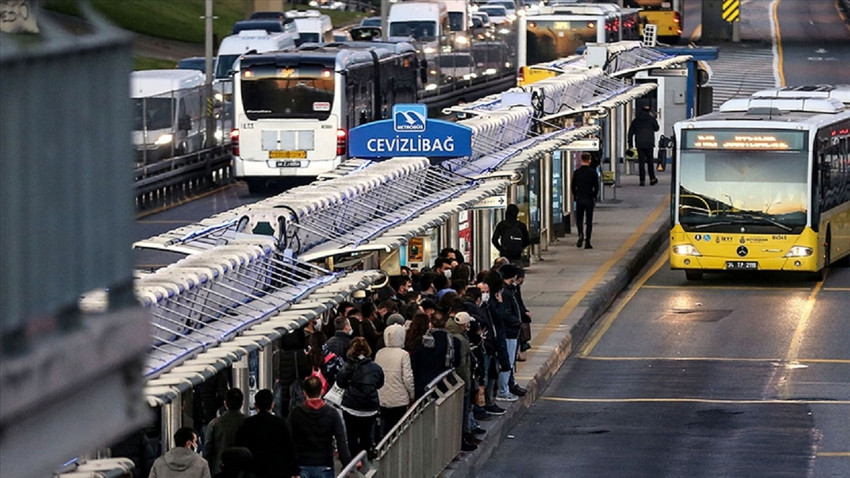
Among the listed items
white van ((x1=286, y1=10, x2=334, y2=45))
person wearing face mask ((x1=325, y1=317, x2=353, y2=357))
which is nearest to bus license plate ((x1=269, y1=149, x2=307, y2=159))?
person wearing face mask ((x1=325, y1=317, x2=353, y2=357))

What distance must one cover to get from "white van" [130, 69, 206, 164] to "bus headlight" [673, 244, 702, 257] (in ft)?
39.3

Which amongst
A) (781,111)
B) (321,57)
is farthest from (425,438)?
(321,57)

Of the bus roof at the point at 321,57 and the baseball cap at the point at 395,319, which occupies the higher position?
the bus roof at the point at 321,57

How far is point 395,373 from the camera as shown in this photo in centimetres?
1574

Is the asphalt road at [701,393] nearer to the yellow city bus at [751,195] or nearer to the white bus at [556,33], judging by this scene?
the yellow city bus at [751,195]

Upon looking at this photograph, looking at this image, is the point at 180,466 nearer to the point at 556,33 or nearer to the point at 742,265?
the point at 742,265

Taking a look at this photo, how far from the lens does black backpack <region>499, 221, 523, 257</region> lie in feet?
87.1

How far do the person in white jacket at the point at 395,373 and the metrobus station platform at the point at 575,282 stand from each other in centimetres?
114

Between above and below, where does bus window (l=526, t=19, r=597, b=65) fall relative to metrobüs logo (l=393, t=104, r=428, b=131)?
below

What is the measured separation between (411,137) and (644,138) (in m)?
17.3

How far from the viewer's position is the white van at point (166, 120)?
3919 cm

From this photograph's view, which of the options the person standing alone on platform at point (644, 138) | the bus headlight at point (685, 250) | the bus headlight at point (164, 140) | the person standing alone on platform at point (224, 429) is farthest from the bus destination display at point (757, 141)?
the person standing alone on platform at point (224, 429)

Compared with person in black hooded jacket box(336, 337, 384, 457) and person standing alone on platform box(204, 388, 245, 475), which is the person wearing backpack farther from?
person standing alone on platform box(204, 388, 245, 475)

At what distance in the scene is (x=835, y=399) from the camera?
2120 cm
